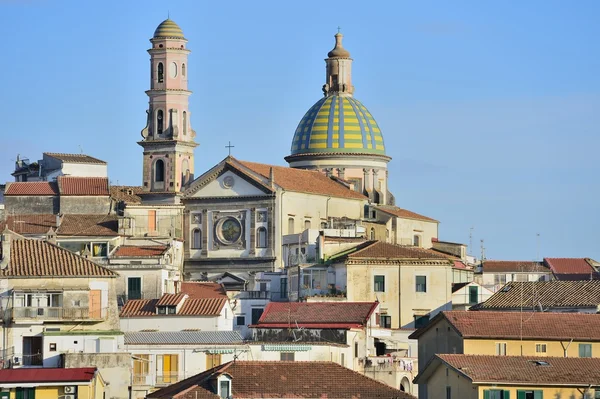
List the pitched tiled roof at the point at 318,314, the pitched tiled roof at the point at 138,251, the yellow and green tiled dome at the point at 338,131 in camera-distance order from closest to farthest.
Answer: the pitched tiled roof at the point at 318,314, the pitched tiled roof at the point at 138,251, the yellow and green tiled dome at the point at 338,131

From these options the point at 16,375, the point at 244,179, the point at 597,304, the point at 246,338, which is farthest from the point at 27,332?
the point at 244,179

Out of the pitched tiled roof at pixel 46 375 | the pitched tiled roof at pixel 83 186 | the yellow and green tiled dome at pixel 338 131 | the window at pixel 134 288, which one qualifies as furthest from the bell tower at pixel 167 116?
the pitched tiled roof at pixel 46 375

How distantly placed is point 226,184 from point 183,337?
3478 centimetres

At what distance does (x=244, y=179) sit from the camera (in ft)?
384

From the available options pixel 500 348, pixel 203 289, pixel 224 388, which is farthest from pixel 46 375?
pixel 203 289

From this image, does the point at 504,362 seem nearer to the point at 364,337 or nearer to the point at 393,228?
the point at 364,337

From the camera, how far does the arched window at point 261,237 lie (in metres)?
117

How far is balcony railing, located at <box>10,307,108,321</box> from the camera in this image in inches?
3091

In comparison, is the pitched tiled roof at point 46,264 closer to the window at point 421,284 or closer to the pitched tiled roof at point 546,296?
the pitched tiled roof at point 546,296

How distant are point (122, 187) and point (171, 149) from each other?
6.55 metres

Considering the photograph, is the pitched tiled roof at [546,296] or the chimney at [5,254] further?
the pitched tiled roof at [546,296]

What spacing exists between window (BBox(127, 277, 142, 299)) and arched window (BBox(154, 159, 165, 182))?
71.9 ft

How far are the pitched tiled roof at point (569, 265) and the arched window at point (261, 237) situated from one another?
20399mm

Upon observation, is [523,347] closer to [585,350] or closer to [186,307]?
[585,350]
